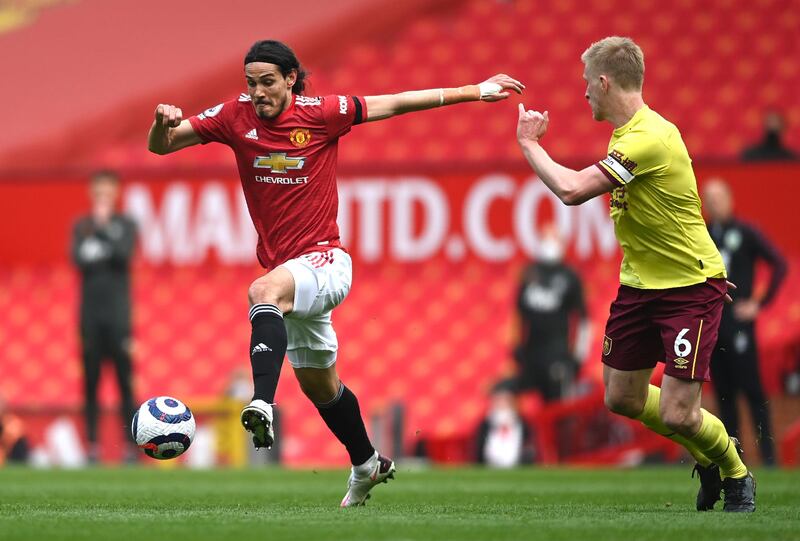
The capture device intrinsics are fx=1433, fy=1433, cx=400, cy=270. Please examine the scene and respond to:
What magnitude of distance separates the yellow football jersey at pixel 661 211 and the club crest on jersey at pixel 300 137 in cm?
130

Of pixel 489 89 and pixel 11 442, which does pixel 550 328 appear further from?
pixel 489 89

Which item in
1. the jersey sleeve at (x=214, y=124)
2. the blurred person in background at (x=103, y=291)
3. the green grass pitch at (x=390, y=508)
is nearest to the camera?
the green grass pitch at (x=390, y=508)

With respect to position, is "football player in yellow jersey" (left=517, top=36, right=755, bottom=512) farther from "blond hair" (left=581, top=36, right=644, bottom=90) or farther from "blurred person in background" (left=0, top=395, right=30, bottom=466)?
"blurred person in background" (left=0, top=395, right=30, bottom=466)

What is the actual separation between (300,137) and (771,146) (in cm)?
794

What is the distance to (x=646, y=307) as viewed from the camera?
5730 mm

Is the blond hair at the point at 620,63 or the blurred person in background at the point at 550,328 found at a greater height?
the blond hair at the point at 620,63

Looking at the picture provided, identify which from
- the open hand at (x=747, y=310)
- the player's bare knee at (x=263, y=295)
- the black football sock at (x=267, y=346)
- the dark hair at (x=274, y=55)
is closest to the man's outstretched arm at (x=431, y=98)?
the dark hair at (x=274, y=55)

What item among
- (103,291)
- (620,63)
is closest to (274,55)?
(620,63)

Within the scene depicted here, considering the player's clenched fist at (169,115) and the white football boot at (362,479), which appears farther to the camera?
the white football boot at (362,479)

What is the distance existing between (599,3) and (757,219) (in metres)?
3.60

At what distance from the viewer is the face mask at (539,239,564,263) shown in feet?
38.6

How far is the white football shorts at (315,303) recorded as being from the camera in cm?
583

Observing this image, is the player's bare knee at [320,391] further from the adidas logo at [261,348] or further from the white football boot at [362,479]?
the adidas logo at [261,348]

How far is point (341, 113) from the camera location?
20.2 ft
